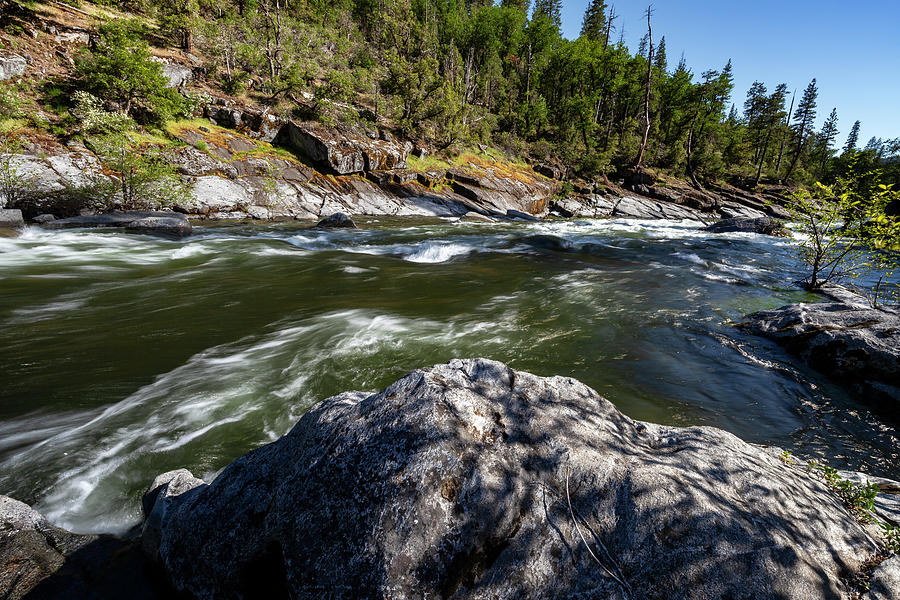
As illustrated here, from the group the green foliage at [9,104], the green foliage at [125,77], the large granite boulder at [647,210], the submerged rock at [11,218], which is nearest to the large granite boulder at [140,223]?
the submerged rock at [11,218]

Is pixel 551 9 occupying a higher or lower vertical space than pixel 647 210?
higher

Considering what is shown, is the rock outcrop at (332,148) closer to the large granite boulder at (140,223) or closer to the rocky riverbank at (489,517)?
the large granite boulder at (140,223)

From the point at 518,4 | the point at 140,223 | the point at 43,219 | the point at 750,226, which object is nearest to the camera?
the point at 43,219

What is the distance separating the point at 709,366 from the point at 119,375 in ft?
27.3

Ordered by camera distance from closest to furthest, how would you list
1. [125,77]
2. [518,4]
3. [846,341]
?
[846,341] < [125,77] < [518,4]

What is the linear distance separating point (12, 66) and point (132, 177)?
9.29 metres

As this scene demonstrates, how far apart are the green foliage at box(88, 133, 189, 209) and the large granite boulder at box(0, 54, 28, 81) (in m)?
5.84

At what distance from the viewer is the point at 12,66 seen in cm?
1595

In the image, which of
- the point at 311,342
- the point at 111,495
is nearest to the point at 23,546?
the point at 111,495

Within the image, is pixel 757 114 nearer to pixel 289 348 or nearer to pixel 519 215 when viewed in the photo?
pixel 519 215

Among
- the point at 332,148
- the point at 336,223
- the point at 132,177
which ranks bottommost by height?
the point at 336,223

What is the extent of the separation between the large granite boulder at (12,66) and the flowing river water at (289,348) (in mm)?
11566

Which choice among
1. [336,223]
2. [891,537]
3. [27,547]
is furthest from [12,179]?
[891,537]

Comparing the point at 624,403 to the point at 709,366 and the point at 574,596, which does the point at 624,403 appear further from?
the point at 574,596
